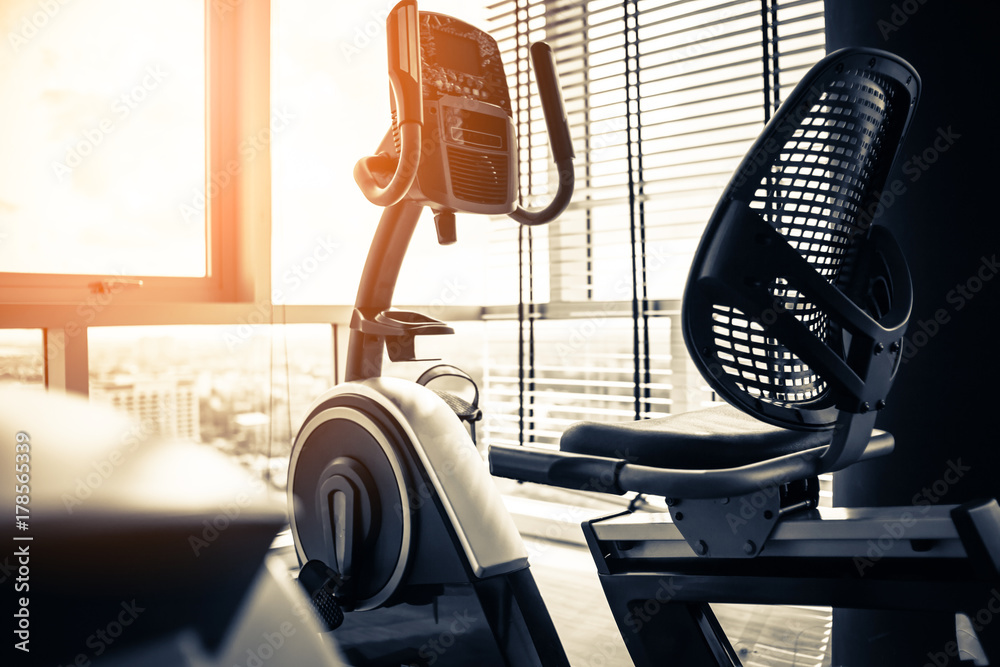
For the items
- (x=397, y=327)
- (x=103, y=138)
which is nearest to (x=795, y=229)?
(x=397, y=327)

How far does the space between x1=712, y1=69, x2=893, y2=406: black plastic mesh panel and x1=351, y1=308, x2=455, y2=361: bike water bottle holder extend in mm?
789

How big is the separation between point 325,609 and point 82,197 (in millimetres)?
1438

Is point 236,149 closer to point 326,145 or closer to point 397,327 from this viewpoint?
point 326,145

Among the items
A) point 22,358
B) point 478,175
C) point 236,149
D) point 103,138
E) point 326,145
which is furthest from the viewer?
point 326,145

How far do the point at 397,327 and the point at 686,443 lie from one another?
2.66 ft

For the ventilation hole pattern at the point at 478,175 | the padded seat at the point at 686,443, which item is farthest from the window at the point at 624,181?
the padded seat at the point at 686,443

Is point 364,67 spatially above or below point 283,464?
above

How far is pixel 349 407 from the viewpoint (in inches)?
60.6

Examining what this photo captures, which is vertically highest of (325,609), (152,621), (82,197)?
(82,197)

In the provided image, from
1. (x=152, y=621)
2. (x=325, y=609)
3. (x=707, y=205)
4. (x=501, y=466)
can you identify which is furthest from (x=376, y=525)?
(x=707, y=205)

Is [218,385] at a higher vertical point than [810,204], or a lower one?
lower

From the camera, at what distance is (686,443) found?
0.88 m

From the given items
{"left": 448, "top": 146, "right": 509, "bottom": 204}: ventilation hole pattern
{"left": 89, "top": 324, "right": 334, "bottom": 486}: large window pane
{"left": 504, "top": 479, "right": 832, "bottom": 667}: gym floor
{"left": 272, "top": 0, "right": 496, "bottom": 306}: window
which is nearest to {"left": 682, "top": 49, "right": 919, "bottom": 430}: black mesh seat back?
{"left": 448, "top": 146, "right": 509, "bottom": 204}: ventilation hole pattern

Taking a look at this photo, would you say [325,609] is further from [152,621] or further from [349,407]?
[152,621]
